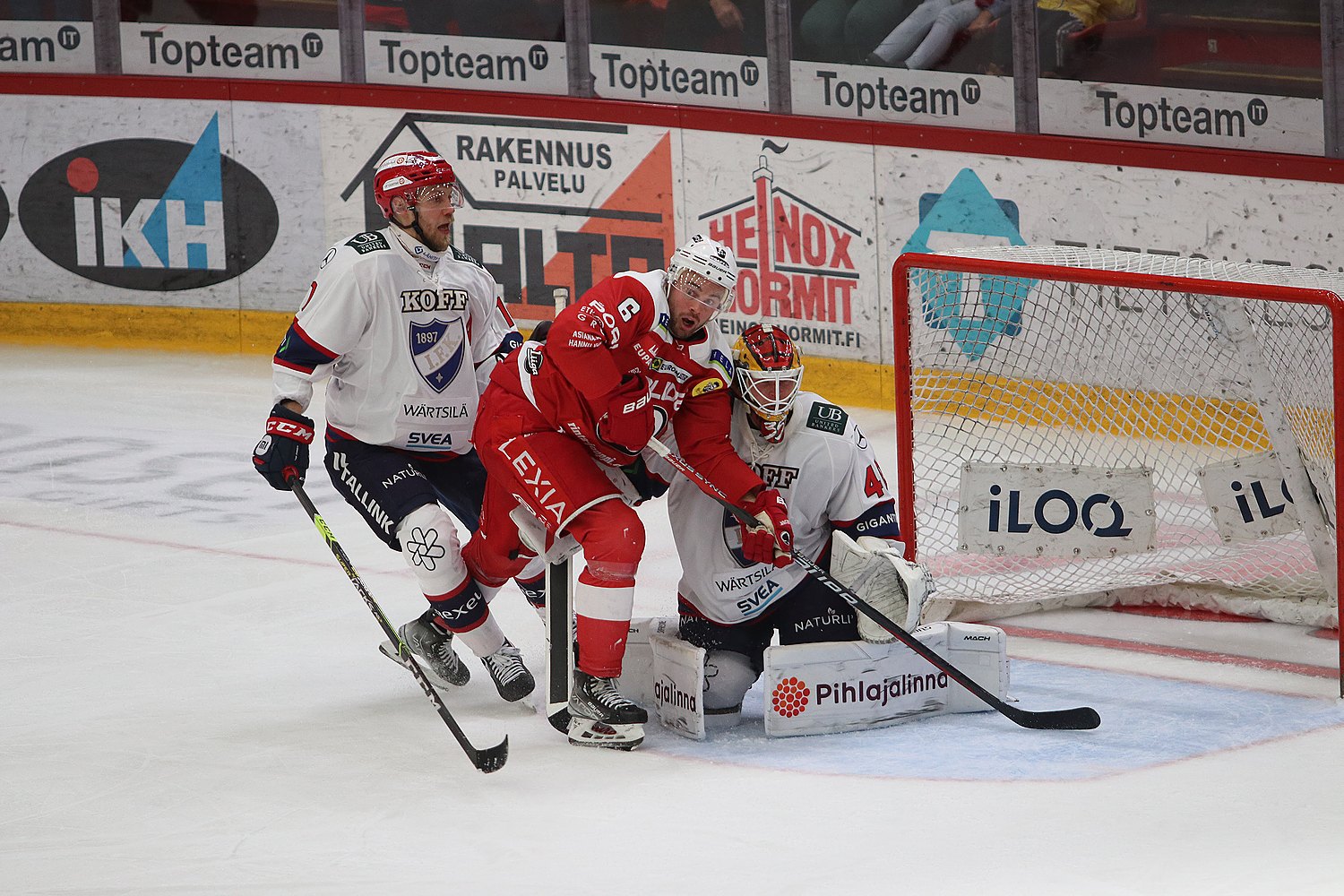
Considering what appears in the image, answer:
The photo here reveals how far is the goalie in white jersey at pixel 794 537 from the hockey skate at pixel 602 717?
7.9 inches

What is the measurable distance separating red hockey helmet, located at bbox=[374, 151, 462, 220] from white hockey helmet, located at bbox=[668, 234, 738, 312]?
0.68m

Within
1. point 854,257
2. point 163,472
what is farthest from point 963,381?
point 163,472

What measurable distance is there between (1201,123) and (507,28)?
3.09 metres

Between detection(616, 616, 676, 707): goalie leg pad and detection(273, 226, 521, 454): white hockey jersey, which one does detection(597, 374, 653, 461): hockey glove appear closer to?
detection(616, 616, 676, 707): goalie leg pad

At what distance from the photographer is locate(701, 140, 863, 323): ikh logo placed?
23.4 feet

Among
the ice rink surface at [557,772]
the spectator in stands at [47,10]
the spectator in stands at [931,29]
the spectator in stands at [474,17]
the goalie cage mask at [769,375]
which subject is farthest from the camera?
the spectator in stands at [47,10]

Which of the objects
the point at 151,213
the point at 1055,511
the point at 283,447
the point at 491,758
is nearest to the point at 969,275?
the point at 1055,511

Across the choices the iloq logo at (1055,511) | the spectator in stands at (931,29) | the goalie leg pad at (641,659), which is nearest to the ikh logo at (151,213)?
the spectator in stands at (931,29)

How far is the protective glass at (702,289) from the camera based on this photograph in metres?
3.72

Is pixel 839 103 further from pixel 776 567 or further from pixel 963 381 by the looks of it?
pixel 776 567

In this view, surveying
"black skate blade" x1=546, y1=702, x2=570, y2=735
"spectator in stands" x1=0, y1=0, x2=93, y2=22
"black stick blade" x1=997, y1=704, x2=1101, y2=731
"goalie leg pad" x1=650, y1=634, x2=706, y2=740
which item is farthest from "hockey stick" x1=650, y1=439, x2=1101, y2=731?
"spectator in stands" x1=0, y1=0, x2=93, y2=22

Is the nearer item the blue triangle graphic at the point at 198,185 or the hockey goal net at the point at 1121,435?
the hockey goal net at the point at 1121,435

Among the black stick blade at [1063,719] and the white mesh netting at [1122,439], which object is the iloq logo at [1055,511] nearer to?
the white mesh netting at [1122,439]

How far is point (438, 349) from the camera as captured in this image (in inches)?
167
